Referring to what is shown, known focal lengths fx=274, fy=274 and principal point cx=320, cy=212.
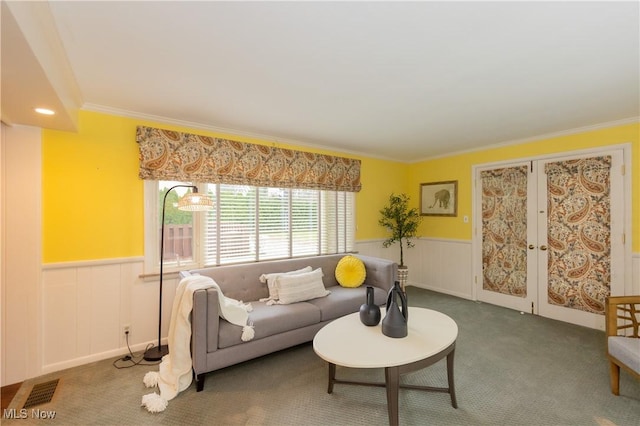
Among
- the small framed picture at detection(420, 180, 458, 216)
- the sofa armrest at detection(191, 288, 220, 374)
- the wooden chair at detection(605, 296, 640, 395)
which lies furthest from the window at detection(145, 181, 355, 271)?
the wooden chair at detection(605, 296, 640, 395)

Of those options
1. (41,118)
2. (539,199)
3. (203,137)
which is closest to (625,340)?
(539,199)

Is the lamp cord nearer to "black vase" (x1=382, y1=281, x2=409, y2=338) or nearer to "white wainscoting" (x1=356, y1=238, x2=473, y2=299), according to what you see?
"black vase" (x1=382, y1=281, x2=409, y2=338)

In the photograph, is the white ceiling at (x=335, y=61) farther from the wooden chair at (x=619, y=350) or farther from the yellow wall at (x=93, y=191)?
the wooden chair at (x=619, y=350)

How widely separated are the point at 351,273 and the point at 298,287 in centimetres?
89

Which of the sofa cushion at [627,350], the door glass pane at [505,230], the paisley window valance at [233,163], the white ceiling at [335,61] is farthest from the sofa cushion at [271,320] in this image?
the door glass pane at [505,230]

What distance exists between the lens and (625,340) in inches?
83.0

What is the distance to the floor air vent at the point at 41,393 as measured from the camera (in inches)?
81.5

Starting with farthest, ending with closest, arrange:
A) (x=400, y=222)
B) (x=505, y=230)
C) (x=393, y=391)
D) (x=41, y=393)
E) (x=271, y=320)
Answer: (x=400, y=222) → (x=505, y=230) → (x=271, y=320) → (x=41, y=393) → (x=393, y=391)

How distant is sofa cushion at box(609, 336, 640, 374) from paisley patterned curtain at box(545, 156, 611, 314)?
1494mm

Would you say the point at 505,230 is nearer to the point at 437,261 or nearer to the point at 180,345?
the point at 437,261

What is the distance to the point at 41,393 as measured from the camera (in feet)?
7.15

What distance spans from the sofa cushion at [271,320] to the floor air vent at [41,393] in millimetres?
1329

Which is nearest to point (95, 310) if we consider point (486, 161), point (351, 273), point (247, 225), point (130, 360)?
point (130, 360)

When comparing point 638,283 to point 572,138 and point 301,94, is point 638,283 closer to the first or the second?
point 572,138
